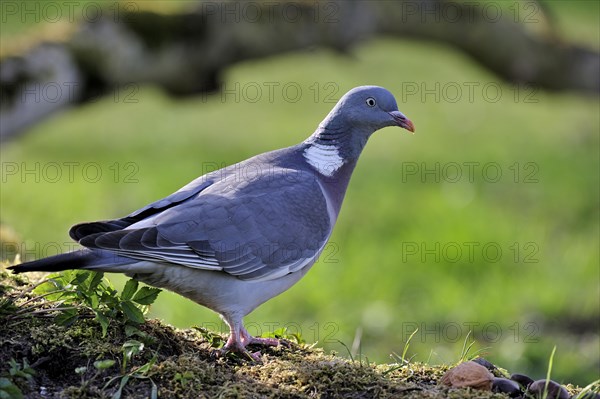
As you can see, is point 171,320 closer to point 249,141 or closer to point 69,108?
point 69,108

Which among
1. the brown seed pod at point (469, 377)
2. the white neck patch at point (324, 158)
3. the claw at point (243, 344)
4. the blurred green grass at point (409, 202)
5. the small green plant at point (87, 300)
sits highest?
the white neck patch at point (324, 158)

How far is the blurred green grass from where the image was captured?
26.6 ft

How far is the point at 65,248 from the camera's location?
29.4ft

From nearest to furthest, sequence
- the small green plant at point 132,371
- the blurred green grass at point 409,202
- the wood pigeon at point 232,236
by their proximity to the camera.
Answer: the small green plant at point 132,371 → the wood pigeon at point 232,236 → the blurred green grass at point 409,202

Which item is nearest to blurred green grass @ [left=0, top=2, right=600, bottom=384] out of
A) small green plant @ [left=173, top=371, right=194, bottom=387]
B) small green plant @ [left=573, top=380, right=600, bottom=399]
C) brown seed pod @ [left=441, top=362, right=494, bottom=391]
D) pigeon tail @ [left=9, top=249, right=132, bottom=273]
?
brown seed pod @ [left=441, top=362, right=494, bottom=391]

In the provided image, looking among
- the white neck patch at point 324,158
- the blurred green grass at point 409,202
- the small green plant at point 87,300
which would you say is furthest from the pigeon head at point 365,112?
the small green plant at point 87,300

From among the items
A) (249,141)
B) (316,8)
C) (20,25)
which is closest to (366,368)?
(316,8)

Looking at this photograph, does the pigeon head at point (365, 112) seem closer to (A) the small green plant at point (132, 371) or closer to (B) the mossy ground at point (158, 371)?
(B) the mossy ground at point (158, 371)

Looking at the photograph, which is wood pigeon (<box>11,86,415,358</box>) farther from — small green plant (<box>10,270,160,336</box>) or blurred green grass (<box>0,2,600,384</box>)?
blurred green grass (<box>0,2,600,384</box>)

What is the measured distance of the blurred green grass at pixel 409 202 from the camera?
811 cm

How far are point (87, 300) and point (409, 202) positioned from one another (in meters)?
7.35

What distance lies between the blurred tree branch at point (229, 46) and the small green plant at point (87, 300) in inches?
124

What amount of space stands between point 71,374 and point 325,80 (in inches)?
575

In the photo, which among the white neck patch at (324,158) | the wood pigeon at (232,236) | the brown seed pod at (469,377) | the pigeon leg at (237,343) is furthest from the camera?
the white neck patch at (324,158)
